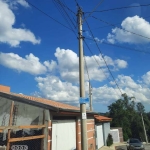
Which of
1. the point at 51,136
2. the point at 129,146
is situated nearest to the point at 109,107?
the point at 129,146

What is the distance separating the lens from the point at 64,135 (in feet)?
38.0

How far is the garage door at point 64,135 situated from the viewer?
34.1ft

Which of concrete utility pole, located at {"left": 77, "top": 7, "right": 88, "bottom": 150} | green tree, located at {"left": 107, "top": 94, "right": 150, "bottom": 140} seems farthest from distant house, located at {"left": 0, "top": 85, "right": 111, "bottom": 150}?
green tree, located at {"left": 107, "top": 94, "right": 150, "bottom": 140}

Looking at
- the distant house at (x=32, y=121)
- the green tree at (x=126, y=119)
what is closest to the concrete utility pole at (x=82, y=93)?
the distant house at (x=32, y=121)

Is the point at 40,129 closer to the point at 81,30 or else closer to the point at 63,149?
the point at 63,149

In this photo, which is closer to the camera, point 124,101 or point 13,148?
point 13,148

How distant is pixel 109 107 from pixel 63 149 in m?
49.7

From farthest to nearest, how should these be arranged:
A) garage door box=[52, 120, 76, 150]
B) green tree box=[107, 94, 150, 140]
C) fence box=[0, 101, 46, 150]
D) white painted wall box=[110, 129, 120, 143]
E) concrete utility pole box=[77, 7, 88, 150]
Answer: green tree box=[107, 94, 150, 140] → white painted wall box=[110, 129, 120, 143] → garage door box=[52, 120, 76, 150] → fence box=[0, 101, 46, 150] → concrete utility pole box=[77, 7, 88, 150]

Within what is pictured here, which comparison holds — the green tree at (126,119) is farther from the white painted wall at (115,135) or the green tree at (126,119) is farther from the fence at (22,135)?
the fence at (22,135)

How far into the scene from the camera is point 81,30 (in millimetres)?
9844

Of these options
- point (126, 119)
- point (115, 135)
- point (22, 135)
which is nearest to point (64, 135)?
point (22, 135)

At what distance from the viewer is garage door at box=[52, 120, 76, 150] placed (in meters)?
10.4

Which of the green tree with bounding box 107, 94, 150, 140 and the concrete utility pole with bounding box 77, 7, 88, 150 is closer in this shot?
the concrete utility pole with bounding box 77, 7, 88, 150

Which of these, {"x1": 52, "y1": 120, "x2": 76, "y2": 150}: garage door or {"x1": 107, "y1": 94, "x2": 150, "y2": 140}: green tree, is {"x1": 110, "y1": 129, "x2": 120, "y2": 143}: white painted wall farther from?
{"x1": 52, "y1": 120, "x2": 76, "y2": 150}: garage door
